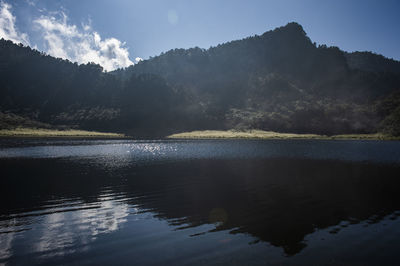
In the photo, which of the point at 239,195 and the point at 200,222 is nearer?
the point at 200,222

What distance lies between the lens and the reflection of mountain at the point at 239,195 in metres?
19.6

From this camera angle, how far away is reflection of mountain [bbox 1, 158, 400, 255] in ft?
64.3

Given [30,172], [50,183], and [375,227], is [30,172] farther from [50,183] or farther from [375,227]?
[375,227]

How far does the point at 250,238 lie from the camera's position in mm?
16266

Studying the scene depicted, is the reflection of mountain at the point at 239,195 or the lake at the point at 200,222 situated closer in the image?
the lake at the point at 200,222

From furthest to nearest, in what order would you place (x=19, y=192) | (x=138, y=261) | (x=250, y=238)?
1. (x=19, y=192)
2. (x=250, y=238)
3. (x=138, y=261)

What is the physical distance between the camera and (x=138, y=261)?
13.1 meters

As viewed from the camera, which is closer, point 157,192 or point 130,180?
point 157,192

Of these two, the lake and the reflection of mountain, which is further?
the reflection of mountain

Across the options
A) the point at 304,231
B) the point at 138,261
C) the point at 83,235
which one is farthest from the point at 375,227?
the point at 83,235

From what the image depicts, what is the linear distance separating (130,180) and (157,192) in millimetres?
9720

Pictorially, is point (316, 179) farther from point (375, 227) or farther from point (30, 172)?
point (30, 172)

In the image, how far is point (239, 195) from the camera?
27797 mm

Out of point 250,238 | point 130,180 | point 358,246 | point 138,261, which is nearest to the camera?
point 138,261
